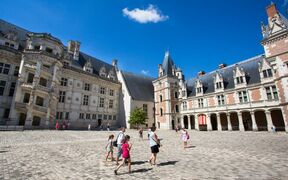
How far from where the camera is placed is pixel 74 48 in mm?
34469

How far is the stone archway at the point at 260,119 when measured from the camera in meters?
25.2

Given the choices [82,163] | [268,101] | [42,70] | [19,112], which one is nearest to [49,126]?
[19,112]

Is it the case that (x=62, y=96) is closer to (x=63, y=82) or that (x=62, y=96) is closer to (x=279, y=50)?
(x=63, y=82)

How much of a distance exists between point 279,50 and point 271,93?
6219 millimetres

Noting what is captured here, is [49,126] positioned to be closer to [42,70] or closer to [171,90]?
[42,70]

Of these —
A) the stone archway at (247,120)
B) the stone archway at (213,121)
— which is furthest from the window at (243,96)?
the stone archway at (213,121)

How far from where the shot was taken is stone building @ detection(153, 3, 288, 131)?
21172 millimetres

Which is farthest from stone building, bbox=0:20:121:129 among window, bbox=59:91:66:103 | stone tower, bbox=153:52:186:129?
stone tower, bbox=153:52:186:129

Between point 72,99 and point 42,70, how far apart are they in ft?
25.3

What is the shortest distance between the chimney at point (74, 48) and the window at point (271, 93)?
36.0 m

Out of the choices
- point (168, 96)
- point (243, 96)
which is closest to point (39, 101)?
point (168, 96)

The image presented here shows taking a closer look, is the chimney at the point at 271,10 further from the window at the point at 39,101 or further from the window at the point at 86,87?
the window at the point at 39,101

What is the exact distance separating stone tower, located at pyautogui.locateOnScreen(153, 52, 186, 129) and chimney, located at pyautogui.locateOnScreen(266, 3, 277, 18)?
20.0 m

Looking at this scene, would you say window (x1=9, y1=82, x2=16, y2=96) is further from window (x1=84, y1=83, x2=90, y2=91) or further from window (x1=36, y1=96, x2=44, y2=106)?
window (x1=84, y1=83, x2=90, y2=91)
